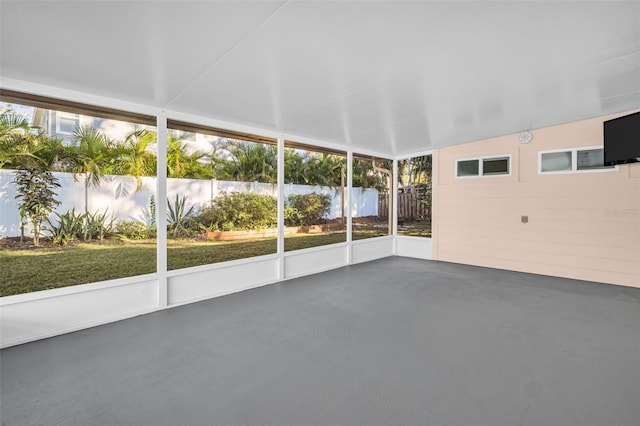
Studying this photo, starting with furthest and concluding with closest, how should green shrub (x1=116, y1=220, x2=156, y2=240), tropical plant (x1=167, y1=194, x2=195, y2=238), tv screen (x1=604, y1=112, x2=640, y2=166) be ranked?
tropical plant (x1=167, y1=194, x2=195, y2=238), green shrub (x1=116, y1=220, x2=156, y2=240), tv screen (x1=604, y1=112, x2=640, y2=166)

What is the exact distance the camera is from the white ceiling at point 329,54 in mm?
1876

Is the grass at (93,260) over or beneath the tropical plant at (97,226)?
beneath

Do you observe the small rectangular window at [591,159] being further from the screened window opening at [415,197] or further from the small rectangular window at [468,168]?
the screened window opening at [415,197]

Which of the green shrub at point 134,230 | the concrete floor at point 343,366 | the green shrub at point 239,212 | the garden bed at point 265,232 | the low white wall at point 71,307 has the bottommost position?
the concrete floor at point 343,366

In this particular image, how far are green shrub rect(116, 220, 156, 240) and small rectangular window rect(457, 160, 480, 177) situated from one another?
6.76 metres

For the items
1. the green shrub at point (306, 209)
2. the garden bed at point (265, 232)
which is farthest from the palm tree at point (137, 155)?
the green shrub at point (306, 209)

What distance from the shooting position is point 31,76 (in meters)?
2.60

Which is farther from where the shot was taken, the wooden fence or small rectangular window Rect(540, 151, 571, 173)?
the wooden fence

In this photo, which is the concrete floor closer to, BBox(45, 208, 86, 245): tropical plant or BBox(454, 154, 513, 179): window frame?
BBox(454, 154, 513, 179): window frame

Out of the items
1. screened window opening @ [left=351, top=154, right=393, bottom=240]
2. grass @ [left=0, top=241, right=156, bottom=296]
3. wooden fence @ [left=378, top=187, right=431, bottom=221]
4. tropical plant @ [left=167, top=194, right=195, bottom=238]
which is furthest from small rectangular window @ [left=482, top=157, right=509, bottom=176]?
grass @ [left=0, top=241, right=156, bottom=296]

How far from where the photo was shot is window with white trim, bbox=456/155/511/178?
5.70 meters

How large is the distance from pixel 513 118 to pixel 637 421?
4.12 metres

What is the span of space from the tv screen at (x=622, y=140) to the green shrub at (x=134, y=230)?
8.24 metres

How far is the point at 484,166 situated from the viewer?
19.7ft
